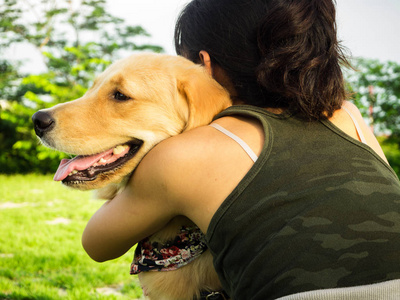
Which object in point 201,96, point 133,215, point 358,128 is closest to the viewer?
point 133,215

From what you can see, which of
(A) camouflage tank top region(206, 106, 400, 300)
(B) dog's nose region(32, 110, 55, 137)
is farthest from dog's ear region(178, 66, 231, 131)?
(B) dog's nose region(32, 110, 55, 137)

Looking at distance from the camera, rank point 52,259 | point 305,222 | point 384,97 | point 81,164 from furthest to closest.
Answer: point 384,97, point 52,259, point 81,164, point 305,222

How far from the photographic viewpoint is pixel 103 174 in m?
2.09

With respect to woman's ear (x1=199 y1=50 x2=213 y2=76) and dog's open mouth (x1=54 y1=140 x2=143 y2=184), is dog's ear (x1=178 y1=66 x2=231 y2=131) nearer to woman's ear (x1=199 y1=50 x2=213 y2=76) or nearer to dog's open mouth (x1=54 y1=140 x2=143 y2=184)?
woman's ear (x1=199 y1=50 x2=213 y2=76)

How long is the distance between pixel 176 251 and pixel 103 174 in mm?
553

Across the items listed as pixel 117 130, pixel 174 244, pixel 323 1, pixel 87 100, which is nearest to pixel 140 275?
pixel 174 244

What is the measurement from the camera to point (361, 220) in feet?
4.77

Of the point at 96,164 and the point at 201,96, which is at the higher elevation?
the point at 201,96

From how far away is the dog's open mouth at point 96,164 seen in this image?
2.09 metres

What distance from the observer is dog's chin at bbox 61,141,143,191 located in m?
2.07

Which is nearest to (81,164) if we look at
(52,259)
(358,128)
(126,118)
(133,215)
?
(126,118)

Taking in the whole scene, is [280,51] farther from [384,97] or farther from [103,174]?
[384,97]

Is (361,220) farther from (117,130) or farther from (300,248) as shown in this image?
(117,130)

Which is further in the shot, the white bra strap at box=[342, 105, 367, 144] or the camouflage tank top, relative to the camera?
the white bra strap at box=[342, 105, 367, 144]
